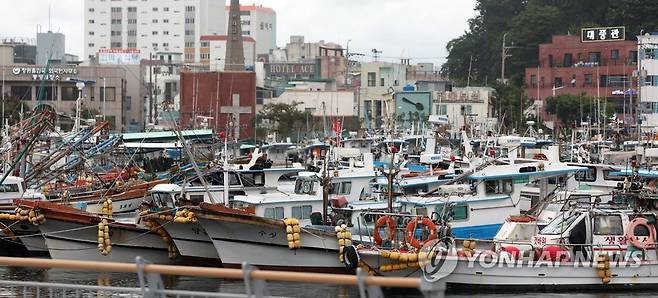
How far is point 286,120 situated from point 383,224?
6647 cm

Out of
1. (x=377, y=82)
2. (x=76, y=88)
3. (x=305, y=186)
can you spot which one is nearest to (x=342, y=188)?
(x=305, y=186)

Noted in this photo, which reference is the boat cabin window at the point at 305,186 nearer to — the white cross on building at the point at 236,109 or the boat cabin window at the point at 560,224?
the boat cabin window at the point at 560,224

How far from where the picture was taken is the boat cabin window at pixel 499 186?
37344 millimetres

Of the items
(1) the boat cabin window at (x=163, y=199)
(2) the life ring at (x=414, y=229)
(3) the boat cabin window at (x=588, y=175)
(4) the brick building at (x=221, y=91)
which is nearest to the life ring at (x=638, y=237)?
(2) the life ring at (x=414, y=229)

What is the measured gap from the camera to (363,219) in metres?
35.5

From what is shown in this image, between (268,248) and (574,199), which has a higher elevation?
(574,199)

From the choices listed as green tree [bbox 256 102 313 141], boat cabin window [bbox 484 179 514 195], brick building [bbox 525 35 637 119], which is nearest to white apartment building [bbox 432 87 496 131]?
brick building [bbox 525 35 637 119]

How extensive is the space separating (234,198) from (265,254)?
4956mm

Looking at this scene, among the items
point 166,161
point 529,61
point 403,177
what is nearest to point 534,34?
point 529,61

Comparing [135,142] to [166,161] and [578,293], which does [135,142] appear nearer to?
[166,161]

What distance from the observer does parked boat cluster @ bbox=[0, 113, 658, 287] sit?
101 ft

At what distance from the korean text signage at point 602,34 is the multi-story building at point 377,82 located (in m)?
15.9

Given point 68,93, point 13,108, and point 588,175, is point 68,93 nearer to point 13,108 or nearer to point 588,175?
point 13,108

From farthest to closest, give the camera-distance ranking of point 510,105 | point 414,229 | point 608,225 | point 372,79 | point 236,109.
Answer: point 372,79 → point 236,109 → point 510,105 → point 414,229 → point 608,225
